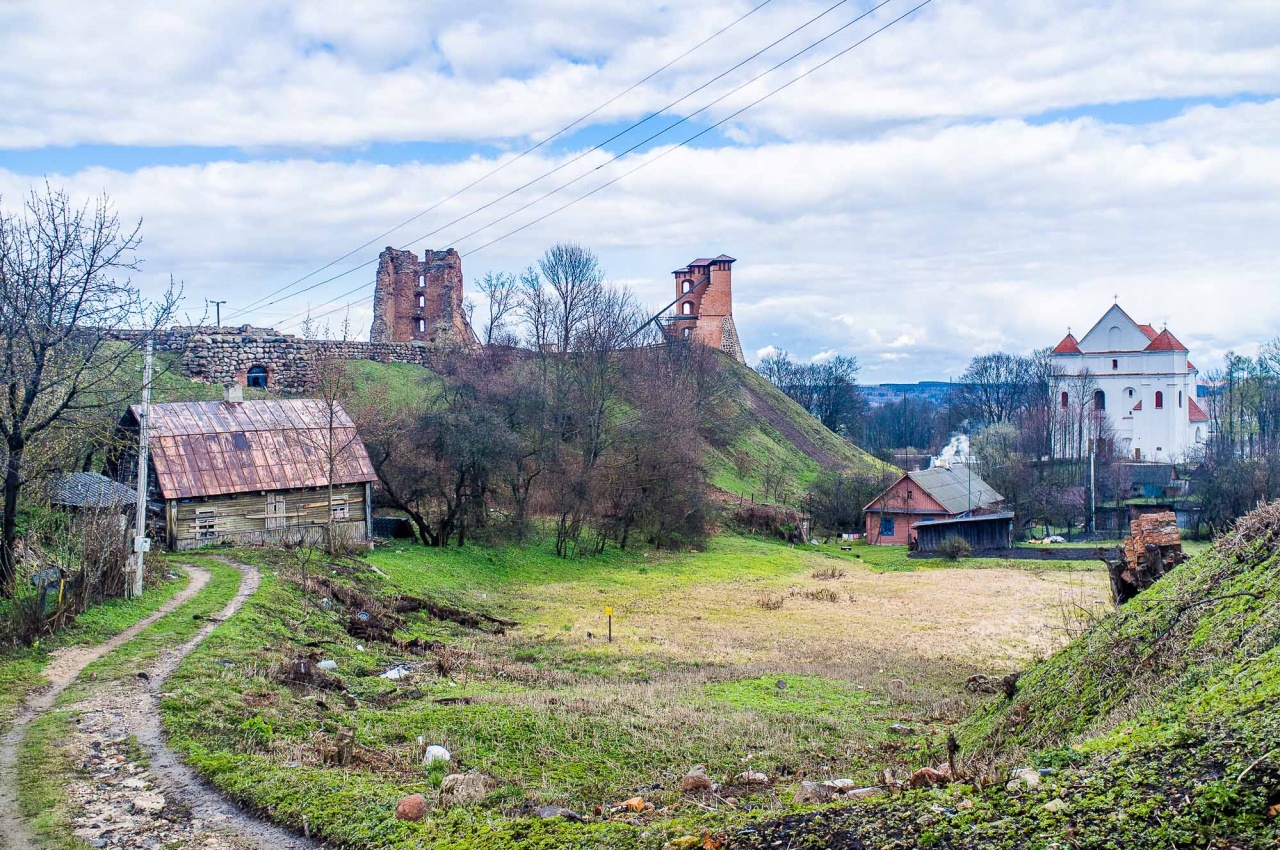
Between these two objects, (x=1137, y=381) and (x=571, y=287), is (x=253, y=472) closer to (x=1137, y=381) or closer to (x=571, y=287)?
(x=571, y=287)

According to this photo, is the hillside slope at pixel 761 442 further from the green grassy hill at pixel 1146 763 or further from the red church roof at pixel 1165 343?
the green grassy hill at pixel 1146 763

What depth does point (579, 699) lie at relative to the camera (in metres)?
13.4

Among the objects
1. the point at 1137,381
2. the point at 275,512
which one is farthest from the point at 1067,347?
the point at 275,512

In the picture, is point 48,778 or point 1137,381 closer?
point 48,778

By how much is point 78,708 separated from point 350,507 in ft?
66.1

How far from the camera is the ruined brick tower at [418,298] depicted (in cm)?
5947

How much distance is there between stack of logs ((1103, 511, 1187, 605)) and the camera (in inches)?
522

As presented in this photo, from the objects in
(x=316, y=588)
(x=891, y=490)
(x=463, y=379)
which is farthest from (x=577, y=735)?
(x=891, y=490)

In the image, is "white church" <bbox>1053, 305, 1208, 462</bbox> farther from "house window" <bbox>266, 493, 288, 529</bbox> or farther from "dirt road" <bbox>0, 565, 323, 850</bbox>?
"dirt road" <bbox>0, 565, 323, 850</bbox>

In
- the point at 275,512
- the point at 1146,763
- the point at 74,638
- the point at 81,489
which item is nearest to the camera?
the point at 1146,763

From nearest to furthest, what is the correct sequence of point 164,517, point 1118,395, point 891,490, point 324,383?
point 164,517
point 324,383
point 891,490
point 1118,395

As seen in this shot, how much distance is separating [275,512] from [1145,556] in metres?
24.7

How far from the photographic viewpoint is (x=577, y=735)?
1123 centimetres

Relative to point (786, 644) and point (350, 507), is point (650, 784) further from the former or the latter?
point (350, 507)
